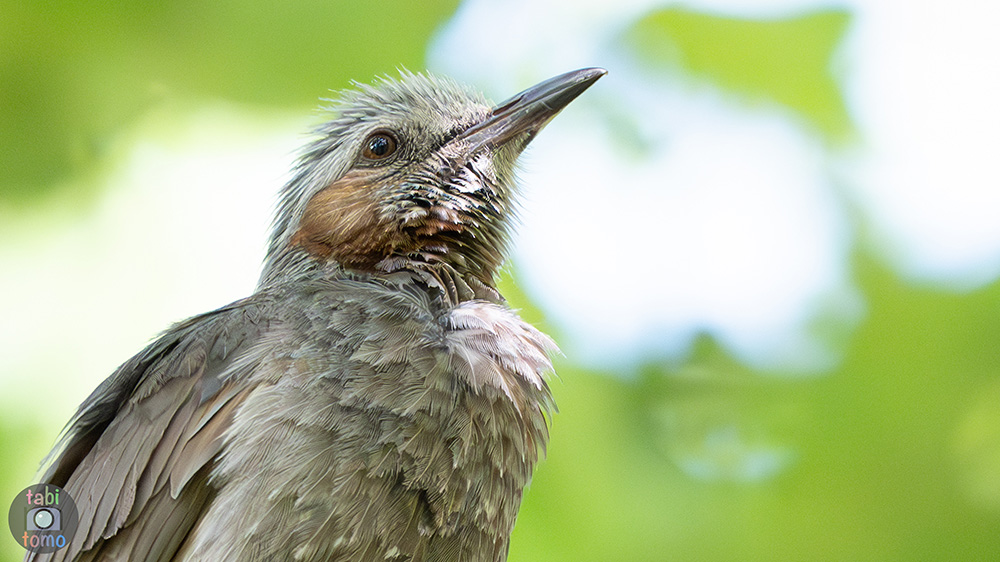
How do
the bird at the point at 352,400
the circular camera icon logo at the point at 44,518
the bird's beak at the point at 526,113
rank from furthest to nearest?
the bird's beak at the point at 526,113
the circular camera icon logo at the point at 44,518
the bird at the point at 352,400

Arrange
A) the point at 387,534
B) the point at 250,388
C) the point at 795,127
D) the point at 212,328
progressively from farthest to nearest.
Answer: the point at 795,127, the point at 212,328, the point at 250,388, the point at 387,534

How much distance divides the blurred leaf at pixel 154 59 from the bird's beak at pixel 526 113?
913 millimetres

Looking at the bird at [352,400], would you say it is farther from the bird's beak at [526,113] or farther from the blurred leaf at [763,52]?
the blurred leaf at [763,52]

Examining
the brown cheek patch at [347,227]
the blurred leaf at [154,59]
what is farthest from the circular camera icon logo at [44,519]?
the blurred leaf at [154,59]

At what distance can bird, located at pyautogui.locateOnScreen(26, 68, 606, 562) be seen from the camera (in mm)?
1355

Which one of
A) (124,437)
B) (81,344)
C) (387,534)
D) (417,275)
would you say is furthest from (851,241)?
(81,344)

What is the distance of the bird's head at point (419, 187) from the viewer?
1765mm

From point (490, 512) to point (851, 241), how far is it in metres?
2.08

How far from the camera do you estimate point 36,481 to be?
1648 mm

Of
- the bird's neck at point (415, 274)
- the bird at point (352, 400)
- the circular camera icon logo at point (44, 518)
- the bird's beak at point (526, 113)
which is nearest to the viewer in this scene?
the bird at point (352, 400)

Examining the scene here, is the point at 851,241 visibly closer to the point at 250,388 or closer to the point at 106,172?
the point at 250,388

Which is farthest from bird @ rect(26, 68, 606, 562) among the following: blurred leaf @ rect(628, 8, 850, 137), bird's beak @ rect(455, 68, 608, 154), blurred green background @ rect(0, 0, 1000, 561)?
blurred leaf @ rect(628, 8, 850, 137)

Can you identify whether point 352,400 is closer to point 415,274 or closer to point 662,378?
point 415,274

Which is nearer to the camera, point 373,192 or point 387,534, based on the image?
point 387,534
